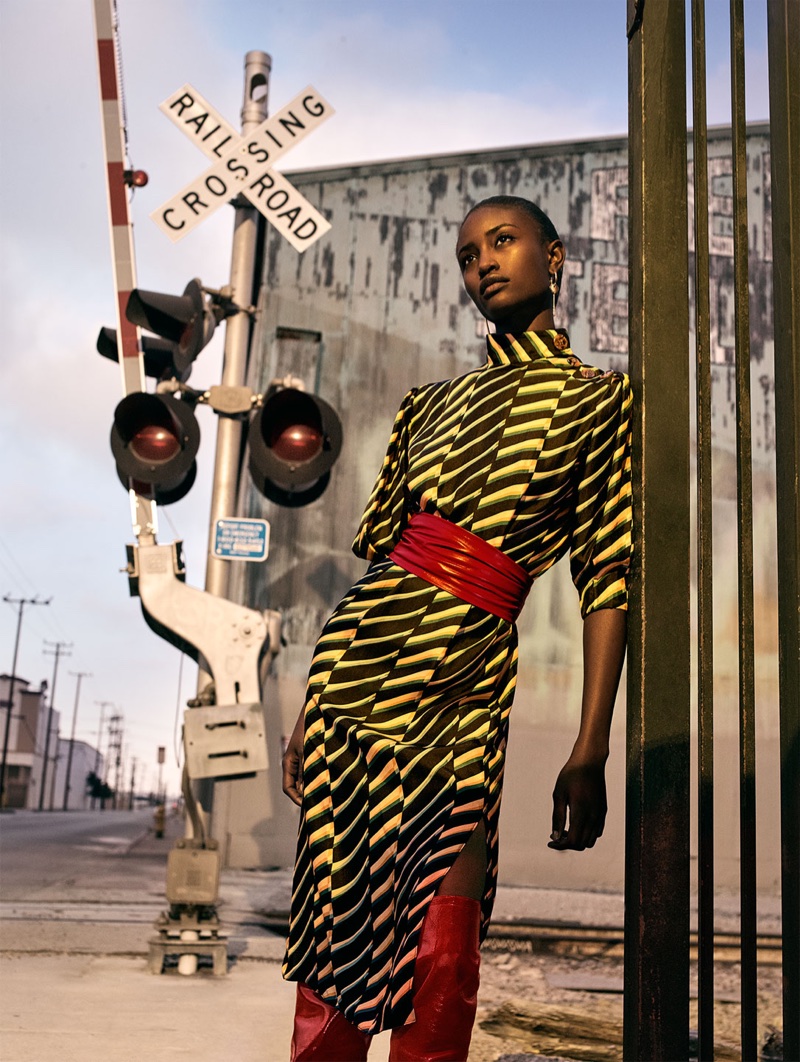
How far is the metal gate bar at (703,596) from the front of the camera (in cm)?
196

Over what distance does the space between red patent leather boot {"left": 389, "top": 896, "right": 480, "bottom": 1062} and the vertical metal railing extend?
25cm

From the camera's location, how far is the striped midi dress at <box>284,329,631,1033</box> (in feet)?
6.63

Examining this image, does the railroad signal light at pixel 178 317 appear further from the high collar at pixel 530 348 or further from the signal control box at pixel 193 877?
the high collar at pixel 530 348

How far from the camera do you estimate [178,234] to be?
19.0 ft

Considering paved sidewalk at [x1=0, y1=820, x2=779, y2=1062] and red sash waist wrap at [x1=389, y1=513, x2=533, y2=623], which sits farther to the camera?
paved sidewalk at [x1=0, y1=820, x2=779, y2=1062]

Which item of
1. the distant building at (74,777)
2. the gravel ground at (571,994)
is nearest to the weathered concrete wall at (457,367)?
the gravel ground at (571,994)

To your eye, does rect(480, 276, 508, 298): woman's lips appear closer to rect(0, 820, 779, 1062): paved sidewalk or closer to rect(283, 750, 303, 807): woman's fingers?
rect(283, 750, 303, 807): woman's fingers

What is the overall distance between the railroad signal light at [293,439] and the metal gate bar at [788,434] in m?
3.77

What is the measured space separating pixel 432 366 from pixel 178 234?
7808mm

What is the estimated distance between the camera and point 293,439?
5812 mm

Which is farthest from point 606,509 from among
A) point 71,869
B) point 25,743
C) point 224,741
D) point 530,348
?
point 25,743

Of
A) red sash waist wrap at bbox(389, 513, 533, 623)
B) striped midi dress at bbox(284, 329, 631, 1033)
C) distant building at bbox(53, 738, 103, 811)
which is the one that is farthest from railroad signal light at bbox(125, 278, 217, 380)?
distant building at bbox(53, 738, 103, 811)

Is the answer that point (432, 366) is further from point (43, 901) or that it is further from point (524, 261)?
point (524, 261)

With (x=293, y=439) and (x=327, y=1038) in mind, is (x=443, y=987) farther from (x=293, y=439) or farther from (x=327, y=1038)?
(x=293, y=439)
